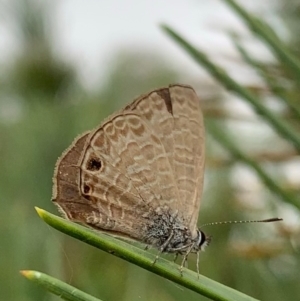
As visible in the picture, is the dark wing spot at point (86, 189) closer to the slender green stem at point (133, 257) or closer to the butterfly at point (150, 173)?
the butterfly at point (150, 173)

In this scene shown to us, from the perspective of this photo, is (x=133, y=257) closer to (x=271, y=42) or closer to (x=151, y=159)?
(x=271, y=42)

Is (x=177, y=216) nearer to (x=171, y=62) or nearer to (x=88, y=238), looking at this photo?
(x=88, y=238)

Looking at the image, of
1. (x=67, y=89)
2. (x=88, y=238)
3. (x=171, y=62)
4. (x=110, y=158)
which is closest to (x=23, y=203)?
(x=110, y=158)

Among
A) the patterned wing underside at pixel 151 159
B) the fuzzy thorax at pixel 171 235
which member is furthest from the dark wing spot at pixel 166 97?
the fuzzy thorax at pixel 171 235

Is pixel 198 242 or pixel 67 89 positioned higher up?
pixel 67 89

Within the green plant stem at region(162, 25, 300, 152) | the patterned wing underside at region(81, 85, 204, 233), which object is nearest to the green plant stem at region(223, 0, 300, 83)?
the green plant stem at region(162, 25, 300, 152)

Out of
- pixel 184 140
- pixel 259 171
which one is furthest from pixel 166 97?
pixel 259 171
